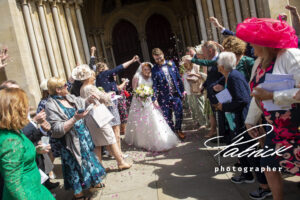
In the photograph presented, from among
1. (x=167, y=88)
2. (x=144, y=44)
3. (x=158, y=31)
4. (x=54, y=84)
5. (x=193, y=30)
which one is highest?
(x=158, y=31)

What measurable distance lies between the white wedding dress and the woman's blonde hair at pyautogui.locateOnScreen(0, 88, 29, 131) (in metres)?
3.27

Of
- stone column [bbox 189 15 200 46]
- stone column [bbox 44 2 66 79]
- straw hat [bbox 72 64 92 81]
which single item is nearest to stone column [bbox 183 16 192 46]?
stone column [bbox 189 15 200 46]

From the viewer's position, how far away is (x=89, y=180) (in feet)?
11.2

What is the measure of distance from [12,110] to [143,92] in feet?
11.0

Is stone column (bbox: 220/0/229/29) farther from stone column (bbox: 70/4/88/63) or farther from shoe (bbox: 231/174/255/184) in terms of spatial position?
shoe (bbox: 231/174/255/184)

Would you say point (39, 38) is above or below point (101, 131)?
above

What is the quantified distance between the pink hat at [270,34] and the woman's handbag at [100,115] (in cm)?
239

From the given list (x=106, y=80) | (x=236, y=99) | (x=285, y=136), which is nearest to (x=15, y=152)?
(x=285, y=136)

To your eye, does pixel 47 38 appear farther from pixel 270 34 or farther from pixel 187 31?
pixel 270 34

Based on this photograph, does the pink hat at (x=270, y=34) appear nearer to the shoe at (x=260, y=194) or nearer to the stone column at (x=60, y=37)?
the shoe at (x=260, y=194)

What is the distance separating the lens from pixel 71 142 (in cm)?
328

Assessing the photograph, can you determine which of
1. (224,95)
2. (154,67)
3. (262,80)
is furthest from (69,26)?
(262,80)

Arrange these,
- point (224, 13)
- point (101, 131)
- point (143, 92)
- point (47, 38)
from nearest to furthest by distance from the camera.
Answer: point (101, 131) < point (143, 92) < point (47, 38) < point (224, 13)

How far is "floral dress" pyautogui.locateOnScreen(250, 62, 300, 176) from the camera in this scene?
2045 millimetres
